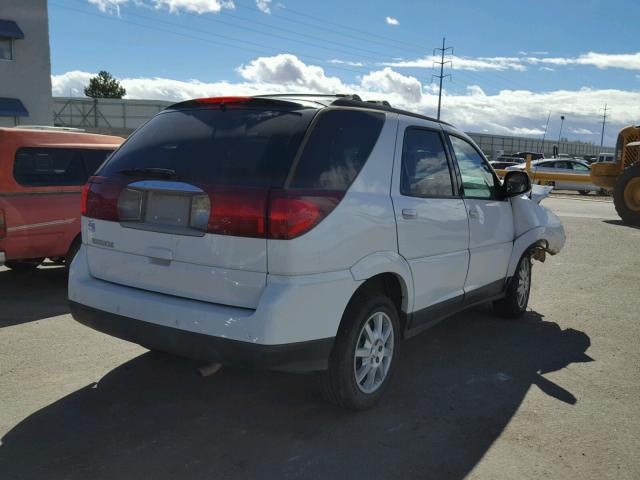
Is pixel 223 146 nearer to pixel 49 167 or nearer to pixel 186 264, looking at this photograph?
pixel 186 264

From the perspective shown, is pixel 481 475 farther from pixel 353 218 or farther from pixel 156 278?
pixel 156 278

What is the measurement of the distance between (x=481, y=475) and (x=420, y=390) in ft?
3.37

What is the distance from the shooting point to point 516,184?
516 cm

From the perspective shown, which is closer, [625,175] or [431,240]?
[431,240]

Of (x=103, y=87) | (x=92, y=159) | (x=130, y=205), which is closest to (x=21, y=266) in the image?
(x=92, y=159)

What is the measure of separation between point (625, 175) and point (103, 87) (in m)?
65.0

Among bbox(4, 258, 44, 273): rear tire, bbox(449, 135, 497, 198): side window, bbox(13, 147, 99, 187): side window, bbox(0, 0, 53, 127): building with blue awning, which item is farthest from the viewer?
bbox(0, 0, 53, 127): building with blue awning

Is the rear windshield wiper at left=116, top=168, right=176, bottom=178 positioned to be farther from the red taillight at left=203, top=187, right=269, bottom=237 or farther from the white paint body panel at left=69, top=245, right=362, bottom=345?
the white paint body panel at left=69, top=245, right=362, bottom=345

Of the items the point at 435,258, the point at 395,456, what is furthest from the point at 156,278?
the point at 435,258

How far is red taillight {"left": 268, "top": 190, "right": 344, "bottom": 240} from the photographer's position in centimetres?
287

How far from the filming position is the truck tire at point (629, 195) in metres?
13.7

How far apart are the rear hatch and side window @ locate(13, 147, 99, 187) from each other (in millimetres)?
2805

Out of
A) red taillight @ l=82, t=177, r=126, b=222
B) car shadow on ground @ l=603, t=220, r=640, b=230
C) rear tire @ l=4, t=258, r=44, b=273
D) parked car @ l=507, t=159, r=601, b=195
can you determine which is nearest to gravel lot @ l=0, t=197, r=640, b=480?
red taillight @ l=82, t=177, r=126, b=222

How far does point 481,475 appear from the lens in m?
2.93
